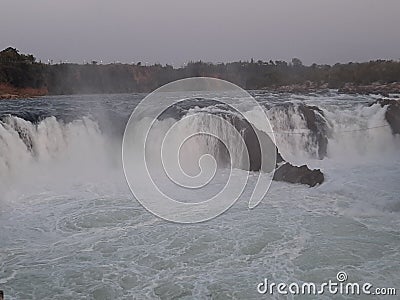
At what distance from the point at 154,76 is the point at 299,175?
38593 mm

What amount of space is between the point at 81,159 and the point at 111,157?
1.01 metres

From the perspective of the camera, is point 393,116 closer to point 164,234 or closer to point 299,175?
point 299,175

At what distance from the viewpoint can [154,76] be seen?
4762 centimetres

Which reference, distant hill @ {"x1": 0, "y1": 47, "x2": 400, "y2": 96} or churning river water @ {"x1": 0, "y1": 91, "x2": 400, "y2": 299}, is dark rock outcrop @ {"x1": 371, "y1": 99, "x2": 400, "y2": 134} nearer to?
churning river water @ {"x1": 0, "y1": 91, "x2": 400, "y2": 299}

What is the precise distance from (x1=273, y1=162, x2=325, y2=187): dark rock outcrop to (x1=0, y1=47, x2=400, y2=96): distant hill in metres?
21.7

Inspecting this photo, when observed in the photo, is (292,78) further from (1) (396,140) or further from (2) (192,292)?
(2) (192,292)

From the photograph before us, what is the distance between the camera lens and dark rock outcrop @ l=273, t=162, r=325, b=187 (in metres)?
10.8

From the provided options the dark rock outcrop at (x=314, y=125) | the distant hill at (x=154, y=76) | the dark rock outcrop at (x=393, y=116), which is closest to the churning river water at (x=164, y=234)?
the dark rock outcrop at (x=314, y=125)

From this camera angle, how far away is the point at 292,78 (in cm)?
4206

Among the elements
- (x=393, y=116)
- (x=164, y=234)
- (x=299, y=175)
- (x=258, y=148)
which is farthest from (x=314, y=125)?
(x=164, y=234)

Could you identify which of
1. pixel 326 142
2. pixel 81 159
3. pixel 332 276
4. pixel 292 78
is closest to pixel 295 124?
pixel 326 142

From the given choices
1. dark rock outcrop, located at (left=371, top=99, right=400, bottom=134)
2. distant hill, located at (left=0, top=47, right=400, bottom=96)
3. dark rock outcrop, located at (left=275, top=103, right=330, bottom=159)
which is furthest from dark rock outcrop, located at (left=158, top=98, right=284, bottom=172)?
distant hill, located at (left=0, top=47, right=400, bottom=96)

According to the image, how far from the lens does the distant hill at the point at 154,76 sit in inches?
1390

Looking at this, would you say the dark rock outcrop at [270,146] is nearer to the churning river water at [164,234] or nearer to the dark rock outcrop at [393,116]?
the churning river water at [164,234]
